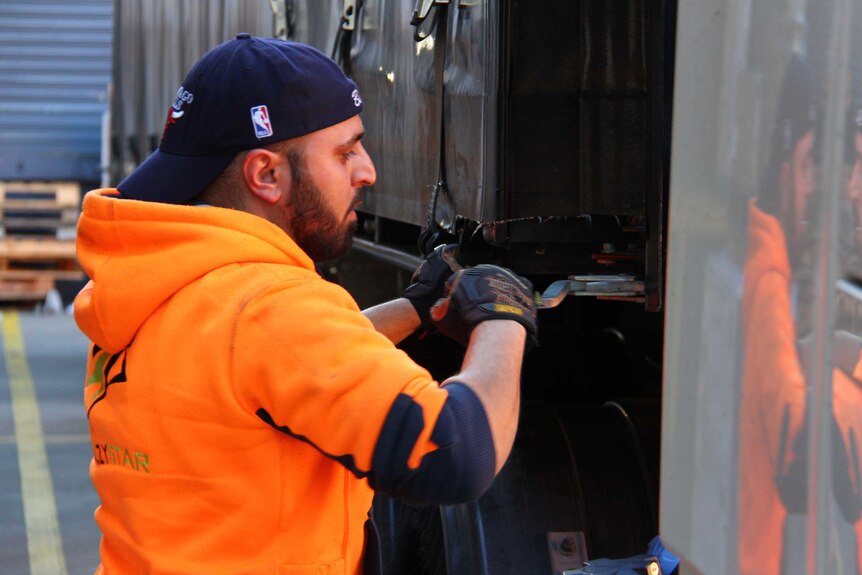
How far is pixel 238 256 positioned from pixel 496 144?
2.87ft

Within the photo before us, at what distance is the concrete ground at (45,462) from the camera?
6027 mm

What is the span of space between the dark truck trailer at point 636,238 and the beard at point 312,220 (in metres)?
0.52

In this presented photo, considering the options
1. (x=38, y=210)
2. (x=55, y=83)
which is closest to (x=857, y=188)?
(x=38, y=210)

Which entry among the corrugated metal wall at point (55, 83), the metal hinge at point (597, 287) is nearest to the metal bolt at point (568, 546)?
the metal hinge at point (597, 287)

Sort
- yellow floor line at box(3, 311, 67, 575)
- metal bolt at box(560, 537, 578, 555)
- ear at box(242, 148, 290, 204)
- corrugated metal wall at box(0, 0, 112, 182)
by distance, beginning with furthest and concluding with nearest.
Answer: corrugated metal wall at box(0, 0, 112, 182)
yellow floor line at box(3, 311, 67, 575)
metal bolt at box(560, 537, 578, 555)
ear at box(242, 148, 290, 204)

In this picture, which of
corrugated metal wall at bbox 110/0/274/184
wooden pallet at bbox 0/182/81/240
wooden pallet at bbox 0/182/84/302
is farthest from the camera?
wooden pallet at bbox 0/182/81/240

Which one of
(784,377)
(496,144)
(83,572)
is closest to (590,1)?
(496,144)

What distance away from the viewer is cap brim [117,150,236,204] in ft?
6.18

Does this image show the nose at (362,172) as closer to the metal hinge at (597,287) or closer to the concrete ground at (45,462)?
the metal hinge at (597,287)

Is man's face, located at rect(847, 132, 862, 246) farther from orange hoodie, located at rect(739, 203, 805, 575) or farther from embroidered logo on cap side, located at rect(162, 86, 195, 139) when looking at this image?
embroidered logo on cap side, located at rect(162, 86, 195, 139)

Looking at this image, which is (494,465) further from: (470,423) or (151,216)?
(151,216)

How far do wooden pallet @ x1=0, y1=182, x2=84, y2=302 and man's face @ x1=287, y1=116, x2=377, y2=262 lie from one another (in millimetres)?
13100

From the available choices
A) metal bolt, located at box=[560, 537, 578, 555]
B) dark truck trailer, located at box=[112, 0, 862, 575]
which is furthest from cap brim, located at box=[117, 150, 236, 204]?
metal bolt, located at box=[560, 537, 578, 555]

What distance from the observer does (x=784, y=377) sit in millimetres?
1497
